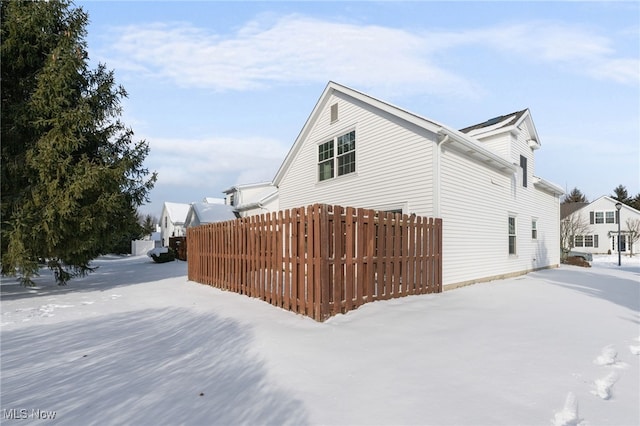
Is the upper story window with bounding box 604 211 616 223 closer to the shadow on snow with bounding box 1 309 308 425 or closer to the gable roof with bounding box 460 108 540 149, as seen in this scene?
the gable roof with bounding box 460 108 540 149

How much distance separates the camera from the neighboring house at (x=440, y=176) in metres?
9.51

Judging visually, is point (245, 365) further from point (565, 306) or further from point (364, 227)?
point (565, 306)

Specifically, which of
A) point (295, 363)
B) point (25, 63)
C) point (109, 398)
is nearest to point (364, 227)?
point (295, 363)

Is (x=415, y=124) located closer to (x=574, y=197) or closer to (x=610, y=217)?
(x=610, y=217)

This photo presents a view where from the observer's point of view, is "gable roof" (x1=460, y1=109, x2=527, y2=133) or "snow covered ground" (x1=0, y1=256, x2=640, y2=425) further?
"gable roof" (x1=460, y1=109, x2=527, y2=133)

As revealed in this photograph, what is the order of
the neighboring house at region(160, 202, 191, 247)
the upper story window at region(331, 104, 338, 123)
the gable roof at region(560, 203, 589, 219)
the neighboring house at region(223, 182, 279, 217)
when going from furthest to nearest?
the gable roof at region(560, 203, 589, 219) < the neighboring house at region(160, 202, 191, 247) < the neighboring house at region(223, 182, 279, 217) < the upper story window at region(331, 104, 338, 123)

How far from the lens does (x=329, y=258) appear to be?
590cm

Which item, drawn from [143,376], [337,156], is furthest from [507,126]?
[143,376]

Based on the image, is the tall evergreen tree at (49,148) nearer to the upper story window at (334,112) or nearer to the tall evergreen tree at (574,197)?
the upper story window at (334,112)

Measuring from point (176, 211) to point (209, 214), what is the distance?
14318 millimetres

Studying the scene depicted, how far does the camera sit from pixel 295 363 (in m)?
3.98

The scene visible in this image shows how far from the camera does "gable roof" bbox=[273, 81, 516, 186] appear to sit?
9.15 m

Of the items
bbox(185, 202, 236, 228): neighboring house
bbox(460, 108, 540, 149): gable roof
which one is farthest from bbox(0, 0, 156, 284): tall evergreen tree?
bbox(185, 202, 236, 228): neighboring house

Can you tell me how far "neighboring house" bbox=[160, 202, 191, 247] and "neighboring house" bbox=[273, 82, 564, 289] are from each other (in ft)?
91.1
